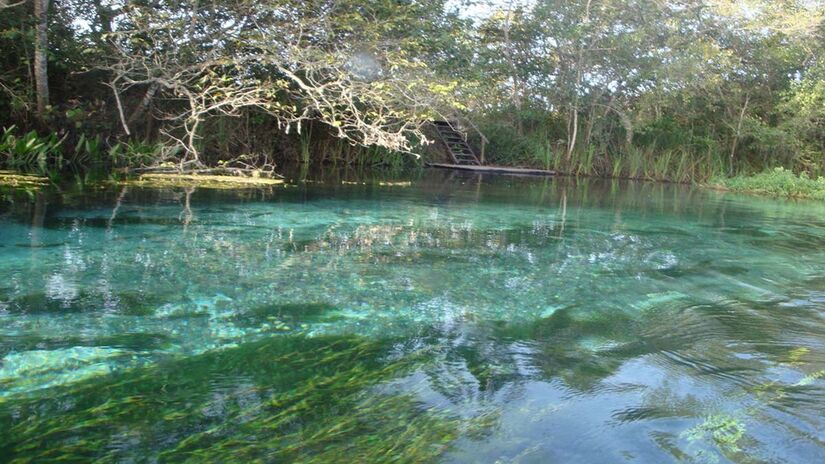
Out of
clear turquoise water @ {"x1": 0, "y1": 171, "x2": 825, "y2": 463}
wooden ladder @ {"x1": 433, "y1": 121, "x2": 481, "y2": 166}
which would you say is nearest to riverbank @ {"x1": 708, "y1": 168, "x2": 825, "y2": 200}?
wooden ladder @ {"x1": 433, "y1": 121, "x2": 481, "y2": 166}

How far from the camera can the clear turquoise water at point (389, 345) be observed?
1.95 meters

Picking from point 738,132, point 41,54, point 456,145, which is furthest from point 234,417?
point 738,132

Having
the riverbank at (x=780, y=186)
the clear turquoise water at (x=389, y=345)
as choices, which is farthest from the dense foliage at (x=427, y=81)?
the clear turquoise water at (x=389, y=345)

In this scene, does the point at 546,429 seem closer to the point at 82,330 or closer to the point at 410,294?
the point at 410,294

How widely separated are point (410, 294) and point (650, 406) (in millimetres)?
1622

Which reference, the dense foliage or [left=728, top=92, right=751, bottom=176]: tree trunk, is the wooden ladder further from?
[left=728, top=92, right=751, bottom=176]: tree trunk

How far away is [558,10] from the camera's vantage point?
1678cm

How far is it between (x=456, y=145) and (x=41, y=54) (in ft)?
36.8

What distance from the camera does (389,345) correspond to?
2789 mm

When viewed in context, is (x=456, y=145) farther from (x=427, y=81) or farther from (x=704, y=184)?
(x=427, y=81)

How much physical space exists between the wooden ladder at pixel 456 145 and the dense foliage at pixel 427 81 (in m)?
0.89

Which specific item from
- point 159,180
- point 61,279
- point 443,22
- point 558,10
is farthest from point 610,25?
point 61,279

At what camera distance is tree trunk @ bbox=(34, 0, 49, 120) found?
347 inches

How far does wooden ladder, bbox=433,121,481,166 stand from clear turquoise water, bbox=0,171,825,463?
12.1m
